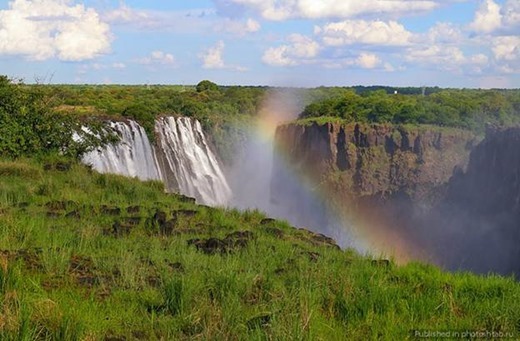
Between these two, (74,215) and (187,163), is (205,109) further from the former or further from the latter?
(74,215)

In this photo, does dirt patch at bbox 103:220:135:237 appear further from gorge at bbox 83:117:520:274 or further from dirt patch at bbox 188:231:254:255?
gorge at bbox 83:117:520:274

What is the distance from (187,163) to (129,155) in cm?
885

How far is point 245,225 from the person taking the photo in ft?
39.1

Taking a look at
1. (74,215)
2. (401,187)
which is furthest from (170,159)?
(401,187)

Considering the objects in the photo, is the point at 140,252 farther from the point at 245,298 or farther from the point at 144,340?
the point at 144,340

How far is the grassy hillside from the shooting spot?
522cm

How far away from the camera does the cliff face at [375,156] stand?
213 ft

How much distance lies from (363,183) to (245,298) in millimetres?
61280

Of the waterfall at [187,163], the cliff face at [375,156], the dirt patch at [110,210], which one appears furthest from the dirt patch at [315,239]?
the cliff face at [375,156]

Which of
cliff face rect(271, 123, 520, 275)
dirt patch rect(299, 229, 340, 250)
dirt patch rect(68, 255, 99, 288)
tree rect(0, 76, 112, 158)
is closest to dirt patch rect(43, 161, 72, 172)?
tree rect(0, 76, 112, 158)

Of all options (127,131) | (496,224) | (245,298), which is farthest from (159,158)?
(496,224)

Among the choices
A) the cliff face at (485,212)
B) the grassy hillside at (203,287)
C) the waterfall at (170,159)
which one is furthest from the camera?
the cliff face at (485,212)

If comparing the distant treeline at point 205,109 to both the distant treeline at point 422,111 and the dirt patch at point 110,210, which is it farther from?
the dirt patch at point 110,210

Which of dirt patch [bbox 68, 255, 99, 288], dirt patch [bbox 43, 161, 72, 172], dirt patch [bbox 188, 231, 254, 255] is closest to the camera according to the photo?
dirt patch [bbox 68, 255, 99, 288]
